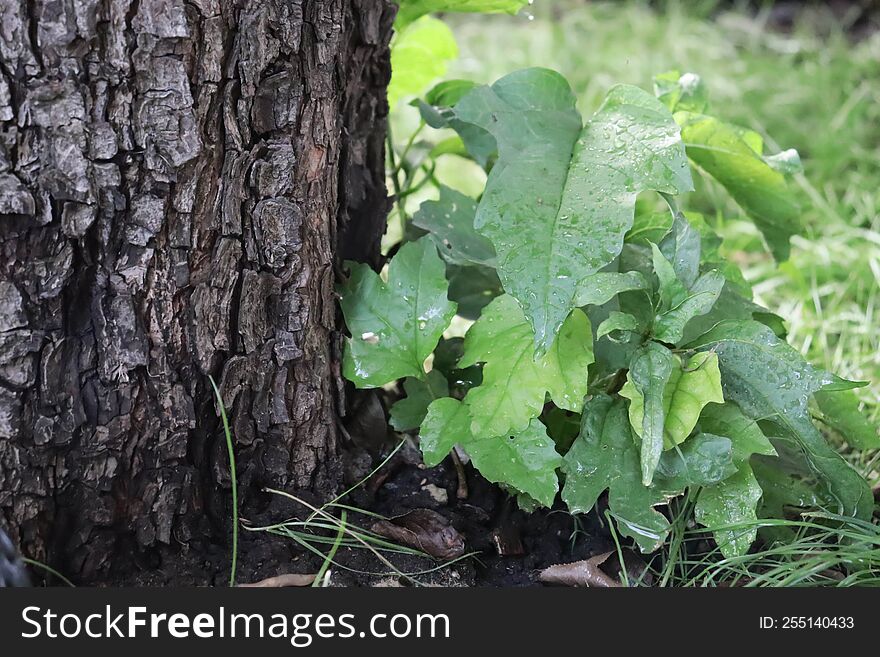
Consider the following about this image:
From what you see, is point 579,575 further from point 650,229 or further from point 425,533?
point 650,229

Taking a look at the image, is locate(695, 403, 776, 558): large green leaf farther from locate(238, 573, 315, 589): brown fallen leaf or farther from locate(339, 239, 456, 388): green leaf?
locate(238, 573, 315, 589): brown fallen leaf

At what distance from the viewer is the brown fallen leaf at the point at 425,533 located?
1414mm

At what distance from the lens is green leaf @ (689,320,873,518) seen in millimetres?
1375

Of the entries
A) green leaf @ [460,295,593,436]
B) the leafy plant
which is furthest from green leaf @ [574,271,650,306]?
green leaf @ [460,295,593,436]

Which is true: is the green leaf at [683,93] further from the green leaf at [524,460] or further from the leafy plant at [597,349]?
the green leaf at [524,460]

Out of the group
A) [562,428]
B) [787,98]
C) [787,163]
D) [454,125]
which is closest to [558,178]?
[454,125]

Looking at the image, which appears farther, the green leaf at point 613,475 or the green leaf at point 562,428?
the green leaf at point 562,428

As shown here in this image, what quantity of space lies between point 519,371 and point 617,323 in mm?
189

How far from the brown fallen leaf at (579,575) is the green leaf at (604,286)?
0.46 meters

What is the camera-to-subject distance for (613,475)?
1.37 metres

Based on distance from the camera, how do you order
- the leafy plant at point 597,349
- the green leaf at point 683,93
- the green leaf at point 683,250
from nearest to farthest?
1. the leafy plant at point 597,349
2. the green leaf at point 683,250
3. the green leaf at point 683,93

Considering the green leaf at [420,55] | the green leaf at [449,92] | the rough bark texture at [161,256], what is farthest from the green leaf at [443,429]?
the green leaf at [420,55]

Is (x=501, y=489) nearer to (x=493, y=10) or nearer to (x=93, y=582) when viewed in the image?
(x=93, y=582)

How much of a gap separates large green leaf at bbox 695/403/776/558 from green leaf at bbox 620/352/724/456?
0.09 metres
